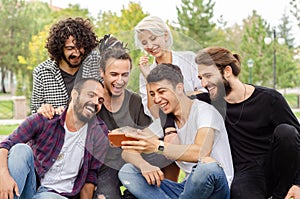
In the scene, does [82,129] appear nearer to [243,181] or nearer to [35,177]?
[35,177]

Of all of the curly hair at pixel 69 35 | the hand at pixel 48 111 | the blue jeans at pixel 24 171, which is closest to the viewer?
the blue jeans at pixel 24 171

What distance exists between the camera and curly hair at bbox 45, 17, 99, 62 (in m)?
3.30

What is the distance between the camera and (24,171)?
2.72 metres

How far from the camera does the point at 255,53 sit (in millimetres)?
22656

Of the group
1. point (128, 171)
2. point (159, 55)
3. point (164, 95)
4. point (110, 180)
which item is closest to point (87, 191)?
point (110, 180)

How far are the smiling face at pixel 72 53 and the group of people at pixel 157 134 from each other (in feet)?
0.92

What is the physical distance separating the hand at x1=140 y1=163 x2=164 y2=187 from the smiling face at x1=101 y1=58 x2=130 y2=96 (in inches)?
17.7

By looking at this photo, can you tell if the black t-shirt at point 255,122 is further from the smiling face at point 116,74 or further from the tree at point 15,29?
the tree at point 15,29

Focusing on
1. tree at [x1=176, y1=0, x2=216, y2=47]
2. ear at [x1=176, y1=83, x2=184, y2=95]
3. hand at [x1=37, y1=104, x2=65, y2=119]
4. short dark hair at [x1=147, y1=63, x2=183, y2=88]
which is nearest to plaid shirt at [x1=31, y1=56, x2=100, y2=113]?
hand at [x1=37, y1=104, x2=65, y2=119]

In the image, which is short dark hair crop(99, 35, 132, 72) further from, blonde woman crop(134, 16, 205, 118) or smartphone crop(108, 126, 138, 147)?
smartphone crop(108, 126, 138, 147)

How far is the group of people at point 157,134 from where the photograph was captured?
9.11ft

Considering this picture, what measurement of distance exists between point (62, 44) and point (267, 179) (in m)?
1.54

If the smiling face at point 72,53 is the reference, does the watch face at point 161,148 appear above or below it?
below

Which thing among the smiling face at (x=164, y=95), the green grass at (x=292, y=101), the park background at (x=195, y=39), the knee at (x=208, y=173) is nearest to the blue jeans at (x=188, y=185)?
the knee at (x=208, y=173)
